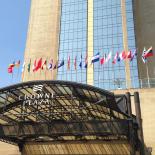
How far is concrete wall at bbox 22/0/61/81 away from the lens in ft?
189

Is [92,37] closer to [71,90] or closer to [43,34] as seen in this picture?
[43,34]

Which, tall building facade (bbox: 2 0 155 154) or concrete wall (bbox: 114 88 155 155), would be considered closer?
concrete wall (bbox: 114 88 155 155)

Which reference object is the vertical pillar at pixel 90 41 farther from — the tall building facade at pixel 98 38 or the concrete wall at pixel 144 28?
the concrete wall at pixel 144 28

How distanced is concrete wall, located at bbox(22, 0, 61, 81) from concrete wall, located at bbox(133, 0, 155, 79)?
1574cm

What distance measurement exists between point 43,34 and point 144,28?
20045 mm

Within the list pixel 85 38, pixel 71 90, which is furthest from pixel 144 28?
pixel 71 90

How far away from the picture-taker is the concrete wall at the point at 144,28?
5472 cm

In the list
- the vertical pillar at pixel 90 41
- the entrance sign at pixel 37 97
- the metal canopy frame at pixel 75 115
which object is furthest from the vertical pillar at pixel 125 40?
the entrance sign at pixel 37 97

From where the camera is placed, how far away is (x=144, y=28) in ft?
191

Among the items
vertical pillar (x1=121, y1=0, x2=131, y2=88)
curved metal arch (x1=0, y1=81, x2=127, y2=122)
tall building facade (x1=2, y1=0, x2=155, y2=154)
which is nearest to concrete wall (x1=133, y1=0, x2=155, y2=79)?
tall building facade (x1=2, y1=0, x2=155, y2=154)

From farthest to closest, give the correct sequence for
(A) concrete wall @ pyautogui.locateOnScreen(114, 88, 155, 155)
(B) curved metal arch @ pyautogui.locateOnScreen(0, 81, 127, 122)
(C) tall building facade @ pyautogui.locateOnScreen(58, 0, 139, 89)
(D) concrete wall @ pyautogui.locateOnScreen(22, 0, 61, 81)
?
(D) concrete wall @ pyautogui.locateOnScreen(22, 0, 61, 81) → (C) tall building facade @ pyautogui.locateOnScreen(58, 0, 139, 89) → (A) concrete wall @ pyautogui.locateOnScreen(114, 88, 155, 155) → (B) curved metal arch @ pyautogui.locateOnScreen(0, 81, 127, 122)

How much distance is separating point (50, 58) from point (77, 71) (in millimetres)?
6189

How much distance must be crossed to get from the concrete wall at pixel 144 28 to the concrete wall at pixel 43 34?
15742mm

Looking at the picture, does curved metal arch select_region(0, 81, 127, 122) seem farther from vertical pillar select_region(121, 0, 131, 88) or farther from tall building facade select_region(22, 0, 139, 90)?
tall building facade select_region(22, 0, 139, 90)
